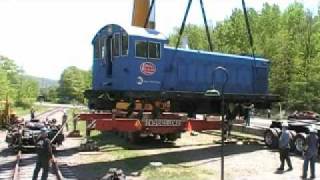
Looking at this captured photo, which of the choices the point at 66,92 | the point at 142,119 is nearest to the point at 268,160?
the point at 142,119

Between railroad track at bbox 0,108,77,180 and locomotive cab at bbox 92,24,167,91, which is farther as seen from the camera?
locomotive cab at bbox 92,24,167,91

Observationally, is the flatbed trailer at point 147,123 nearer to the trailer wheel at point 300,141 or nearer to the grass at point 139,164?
the grass at point 139,164

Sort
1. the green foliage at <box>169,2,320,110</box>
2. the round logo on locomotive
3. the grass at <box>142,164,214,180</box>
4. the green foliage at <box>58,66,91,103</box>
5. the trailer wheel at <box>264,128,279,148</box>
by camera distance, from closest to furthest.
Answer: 1. the grass at <box>142,164,214,180</box>
2. the round logo on locomotive
3. the trailer wheel at <box>264,128,279,148</box>
4. the green foliage at <box>169,2,320,110</box>
5. the green foliage at <box>58,66,91,103</box>

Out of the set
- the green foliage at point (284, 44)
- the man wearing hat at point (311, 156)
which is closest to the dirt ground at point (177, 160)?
the man wearing hat at point (311, 156)

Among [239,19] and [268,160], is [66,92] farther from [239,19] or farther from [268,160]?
[268,160]

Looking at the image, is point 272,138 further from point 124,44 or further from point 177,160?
point 124,44

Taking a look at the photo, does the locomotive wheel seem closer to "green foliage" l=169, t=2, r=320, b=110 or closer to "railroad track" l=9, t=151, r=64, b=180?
"railroad track" l=9, t=151, r=64, b=180

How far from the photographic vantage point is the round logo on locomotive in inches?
802

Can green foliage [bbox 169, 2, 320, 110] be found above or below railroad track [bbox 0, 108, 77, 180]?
above

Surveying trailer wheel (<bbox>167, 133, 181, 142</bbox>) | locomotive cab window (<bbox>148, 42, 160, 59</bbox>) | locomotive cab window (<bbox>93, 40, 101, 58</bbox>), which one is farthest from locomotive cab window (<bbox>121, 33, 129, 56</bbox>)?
trailer wheel (<bbox>167, 133, 181, 142</bbox>)

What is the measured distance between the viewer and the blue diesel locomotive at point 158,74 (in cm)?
2020

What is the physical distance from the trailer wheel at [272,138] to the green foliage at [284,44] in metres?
31.1

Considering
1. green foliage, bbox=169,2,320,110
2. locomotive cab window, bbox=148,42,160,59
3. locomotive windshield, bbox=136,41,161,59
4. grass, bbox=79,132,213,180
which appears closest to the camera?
grass, bbox=79,132,213,180

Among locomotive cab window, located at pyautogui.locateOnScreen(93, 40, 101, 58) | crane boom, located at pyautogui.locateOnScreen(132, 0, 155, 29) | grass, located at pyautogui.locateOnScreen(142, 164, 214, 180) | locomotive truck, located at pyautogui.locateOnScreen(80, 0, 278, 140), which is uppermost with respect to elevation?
crane boom, located at pyautogui.locateOnScreen(132, 0, 155, 29)
